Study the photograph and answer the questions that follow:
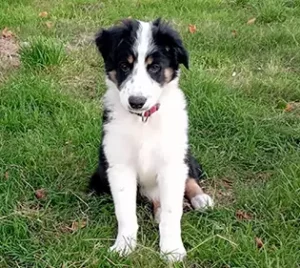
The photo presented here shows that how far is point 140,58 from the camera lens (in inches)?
131

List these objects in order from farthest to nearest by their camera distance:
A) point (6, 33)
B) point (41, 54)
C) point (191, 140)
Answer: point (6, 33) < point (41, 54) < point (191, 140)

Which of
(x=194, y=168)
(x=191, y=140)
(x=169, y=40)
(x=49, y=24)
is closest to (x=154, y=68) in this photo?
(x=169, y=40)

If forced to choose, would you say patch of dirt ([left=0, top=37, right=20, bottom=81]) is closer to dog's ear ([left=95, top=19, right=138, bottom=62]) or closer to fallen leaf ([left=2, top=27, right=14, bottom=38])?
fallen leaf ([left=2, top=27, right=14, bottom=38])

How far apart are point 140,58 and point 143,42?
0.28 feet

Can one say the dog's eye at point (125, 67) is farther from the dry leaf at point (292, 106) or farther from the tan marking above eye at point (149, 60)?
the dry leaf at point (292, 106)

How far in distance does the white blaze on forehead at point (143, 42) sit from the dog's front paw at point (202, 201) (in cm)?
96

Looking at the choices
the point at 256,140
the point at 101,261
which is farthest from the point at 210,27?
the point at 101,261

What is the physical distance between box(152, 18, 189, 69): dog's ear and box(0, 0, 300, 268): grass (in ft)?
2.94

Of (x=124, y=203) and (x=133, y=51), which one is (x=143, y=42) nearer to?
(x=133, y=51)

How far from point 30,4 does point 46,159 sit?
389cm

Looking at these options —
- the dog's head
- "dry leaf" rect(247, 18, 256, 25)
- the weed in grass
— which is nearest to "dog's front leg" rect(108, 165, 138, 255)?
the dog's head

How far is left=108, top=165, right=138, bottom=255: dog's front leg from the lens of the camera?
11.3 ft

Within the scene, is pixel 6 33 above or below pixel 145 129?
below

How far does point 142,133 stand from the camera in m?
3.56
